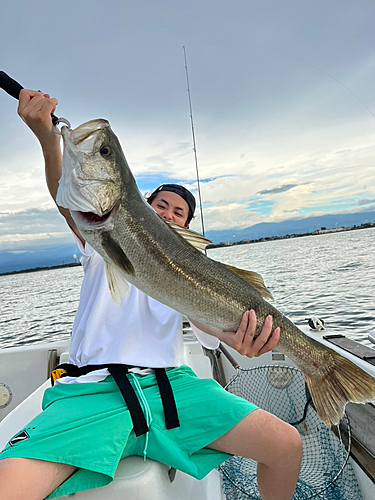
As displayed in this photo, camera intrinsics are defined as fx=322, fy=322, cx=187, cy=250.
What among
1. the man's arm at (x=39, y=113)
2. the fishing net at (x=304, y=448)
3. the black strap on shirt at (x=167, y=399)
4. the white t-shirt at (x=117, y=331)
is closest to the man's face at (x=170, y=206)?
the white t-shirt at (x=117, y=331)

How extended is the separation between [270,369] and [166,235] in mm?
3305

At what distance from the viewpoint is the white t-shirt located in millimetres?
2463

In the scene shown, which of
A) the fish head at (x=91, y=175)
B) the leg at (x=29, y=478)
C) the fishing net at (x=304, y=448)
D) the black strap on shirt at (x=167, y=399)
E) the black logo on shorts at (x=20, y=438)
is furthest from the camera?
the fishing net at (x=304, y=448)

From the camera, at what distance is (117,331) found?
257 centimetres

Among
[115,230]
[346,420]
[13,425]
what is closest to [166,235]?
[115,230]

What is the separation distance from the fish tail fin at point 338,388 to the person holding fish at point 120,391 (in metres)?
0.28

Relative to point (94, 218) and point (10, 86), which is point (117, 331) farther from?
point (10, 86)

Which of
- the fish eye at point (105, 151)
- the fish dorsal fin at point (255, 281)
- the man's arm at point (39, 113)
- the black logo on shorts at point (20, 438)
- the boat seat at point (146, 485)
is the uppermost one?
the man's arm at point (39, 113)

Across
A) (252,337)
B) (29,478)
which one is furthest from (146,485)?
(252,337)

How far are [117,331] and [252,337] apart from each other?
107 cm

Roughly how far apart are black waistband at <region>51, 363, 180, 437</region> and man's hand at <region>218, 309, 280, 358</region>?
0.61 m

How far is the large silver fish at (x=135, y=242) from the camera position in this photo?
1832 millimetres

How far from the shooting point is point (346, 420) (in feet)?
11.3

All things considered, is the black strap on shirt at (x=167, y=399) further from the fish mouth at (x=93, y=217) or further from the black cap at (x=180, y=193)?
the black cap at (x=180, y=193)
